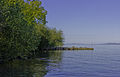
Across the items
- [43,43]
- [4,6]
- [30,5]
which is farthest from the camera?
[43,43]

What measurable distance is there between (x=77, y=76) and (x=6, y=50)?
12.2m

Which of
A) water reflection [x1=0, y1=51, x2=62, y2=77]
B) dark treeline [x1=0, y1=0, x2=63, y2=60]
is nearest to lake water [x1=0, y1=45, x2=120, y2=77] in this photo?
water reflection [x1=0, y1=51, x2=62, y2=77]

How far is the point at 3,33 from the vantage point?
979 inches

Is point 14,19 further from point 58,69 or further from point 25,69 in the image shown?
point 58,69

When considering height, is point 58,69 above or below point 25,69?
below

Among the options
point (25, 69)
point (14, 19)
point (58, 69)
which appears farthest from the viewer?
point (58, 69)

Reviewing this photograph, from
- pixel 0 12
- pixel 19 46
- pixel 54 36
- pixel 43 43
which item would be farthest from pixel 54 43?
pixel 0 12

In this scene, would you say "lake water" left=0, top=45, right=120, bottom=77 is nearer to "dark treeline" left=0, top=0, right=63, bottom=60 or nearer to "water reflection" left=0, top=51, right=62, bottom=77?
"water reflection" left=0, top=51, right=62, bottom=77

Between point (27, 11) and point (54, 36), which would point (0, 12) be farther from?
point (54, 36)

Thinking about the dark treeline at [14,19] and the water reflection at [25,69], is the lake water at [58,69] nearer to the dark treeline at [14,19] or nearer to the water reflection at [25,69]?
the water reflection at [25,69]

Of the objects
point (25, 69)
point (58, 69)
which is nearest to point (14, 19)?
point (25, 69)

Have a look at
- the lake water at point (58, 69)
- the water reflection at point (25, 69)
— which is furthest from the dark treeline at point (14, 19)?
the lake water at point (58, 69)

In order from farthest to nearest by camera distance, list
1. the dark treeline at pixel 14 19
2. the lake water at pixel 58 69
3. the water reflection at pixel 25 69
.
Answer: the lake water at pixel 58 69, the water reflection at pixel 25 69, the dark treeline at pixel 14 19

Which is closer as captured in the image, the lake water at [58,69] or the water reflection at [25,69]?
the water reflection at [25,69]
